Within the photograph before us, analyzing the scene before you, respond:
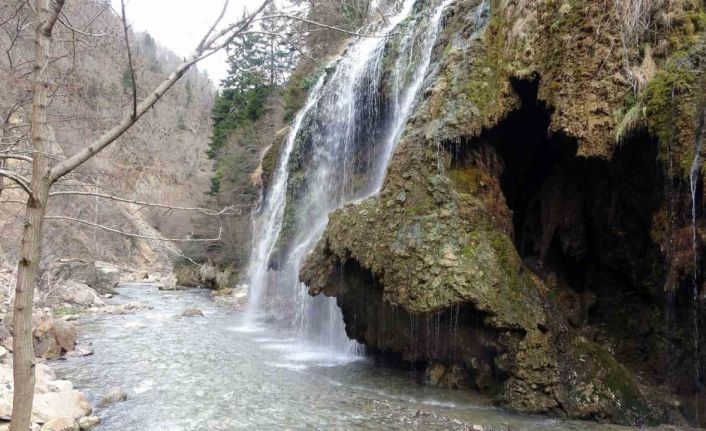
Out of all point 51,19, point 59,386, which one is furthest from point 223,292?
point 51,19

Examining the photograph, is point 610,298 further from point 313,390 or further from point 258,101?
point 258,101

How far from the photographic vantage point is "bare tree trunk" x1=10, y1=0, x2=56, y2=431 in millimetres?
3396

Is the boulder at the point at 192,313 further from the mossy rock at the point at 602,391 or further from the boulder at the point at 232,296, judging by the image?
the mossy rock at the point at 602,391

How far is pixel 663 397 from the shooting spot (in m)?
6.78

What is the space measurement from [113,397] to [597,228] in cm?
808

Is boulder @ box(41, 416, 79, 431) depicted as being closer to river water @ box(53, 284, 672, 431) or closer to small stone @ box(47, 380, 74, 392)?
river water @ box(53, 284, 672, 431)

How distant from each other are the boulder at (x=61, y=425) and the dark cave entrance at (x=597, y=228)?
21.7 ft

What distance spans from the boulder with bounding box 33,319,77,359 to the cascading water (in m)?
5.42

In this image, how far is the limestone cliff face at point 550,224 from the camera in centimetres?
664

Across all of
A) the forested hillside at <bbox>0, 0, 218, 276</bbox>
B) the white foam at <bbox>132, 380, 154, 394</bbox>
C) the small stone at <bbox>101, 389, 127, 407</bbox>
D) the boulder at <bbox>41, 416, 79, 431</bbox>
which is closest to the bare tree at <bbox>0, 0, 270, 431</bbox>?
the forested hillside at <bbox>0, 0, 218, 276</bbox>

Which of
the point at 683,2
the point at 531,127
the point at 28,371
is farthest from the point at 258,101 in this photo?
the point at 28,371

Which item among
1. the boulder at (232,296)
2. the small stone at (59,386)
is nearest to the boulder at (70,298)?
the boulder at (232,296)

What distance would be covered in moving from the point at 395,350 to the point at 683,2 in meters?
6.92

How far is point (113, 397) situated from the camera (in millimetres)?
7535
